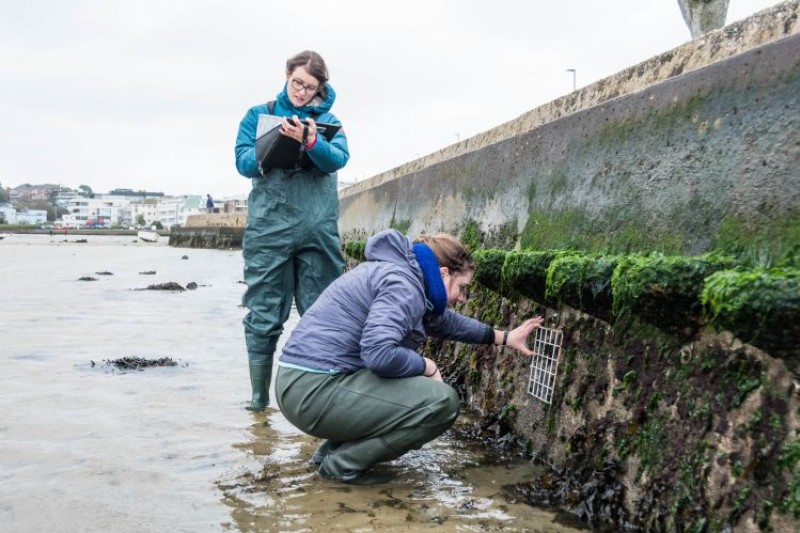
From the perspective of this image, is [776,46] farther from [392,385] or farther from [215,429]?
[215,429]

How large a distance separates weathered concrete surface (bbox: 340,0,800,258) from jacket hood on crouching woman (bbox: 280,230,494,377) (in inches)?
36.3

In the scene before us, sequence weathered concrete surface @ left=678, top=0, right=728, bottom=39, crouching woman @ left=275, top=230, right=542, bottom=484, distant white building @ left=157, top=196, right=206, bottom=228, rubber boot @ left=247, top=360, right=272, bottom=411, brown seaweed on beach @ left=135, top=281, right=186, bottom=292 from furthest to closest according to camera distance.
→ distant white building @ left=157, top=196, right=206, bottom=228 → brown seaweed on beach @ left=135, top=281, right=186, bottom=292 → weathered concrete surface @ left=678, top=0, right=728, bottom=39 → rubber boot @ left=247, top=360, right=272, bottom=411 → crouching woman @ left=275, top=230, right=542, bottom=484

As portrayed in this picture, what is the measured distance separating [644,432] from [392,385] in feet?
3.34

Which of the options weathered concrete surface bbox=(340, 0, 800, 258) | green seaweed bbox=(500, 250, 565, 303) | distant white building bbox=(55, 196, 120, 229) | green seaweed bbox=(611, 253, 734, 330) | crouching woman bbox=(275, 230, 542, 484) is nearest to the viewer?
green seaweed bbox=(611, 253, 734, 330)

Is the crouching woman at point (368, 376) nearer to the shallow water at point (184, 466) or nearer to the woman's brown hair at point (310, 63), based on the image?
the shallow water at point (184, 466)

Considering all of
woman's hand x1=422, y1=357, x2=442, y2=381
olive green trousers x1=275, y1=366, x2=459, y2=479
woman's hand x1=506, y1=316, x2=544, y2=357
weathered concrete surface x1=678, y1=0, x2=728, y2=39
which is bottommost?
olive green trousers x1=275, y1=366, x2=459, y2=479

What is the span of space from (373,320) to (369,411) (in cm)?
41

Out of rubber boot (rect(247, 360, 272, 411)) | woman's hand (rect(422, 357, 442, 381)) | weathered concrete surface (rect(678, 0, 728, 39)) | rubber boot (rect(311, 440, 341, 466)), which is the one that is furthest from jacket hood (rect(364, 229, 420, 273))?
weathered concrete surface (rect(678, 0, 728, 39))

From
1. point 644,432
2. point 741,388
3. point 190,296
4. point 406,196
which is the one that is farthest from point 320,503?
point 190,296

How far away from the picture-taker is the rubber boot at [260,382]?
4.52m

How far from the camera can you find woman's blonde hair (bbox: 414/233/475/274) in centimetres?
330

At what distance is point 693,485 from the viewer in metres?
2.36

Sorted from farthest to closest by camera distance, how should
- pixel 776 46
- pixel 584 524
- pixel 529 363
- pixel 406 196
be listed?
pixel 406 196 → pixel 529 363 → pixel 584 524 → pixel 776 46

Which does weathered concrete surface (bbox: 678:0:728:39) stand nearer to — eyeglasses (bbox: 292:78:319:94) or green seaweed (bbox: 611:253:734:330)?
eyeglasses (bbox: 292:78:319:94)
